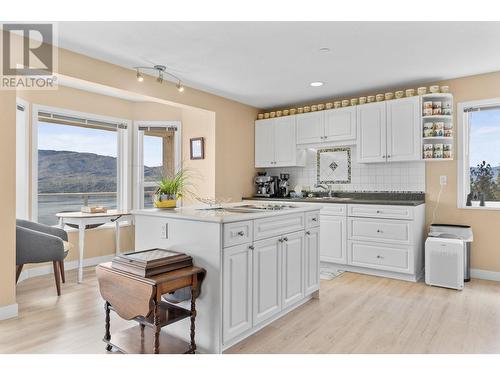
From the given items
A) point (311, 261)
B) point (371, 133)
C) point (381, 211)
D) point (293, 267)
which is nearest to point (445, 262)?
point (381, 211)

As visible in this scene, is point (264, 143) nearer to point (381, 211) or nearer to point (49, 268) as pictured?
point (381, 211)

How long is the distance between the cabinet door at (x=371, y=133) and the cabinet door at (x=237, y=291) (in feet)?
8.82

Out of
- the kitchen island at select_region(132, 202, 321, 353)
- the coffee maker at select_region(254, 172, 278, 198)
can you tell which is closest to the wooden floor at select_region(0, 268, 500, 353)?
the kitchen island at select_region(132, 202, 321, 353)

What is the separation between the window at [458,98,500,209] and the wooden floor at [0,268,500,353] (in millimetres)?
1016

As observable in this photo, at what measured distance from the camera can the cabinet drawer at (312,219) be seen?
119 inches

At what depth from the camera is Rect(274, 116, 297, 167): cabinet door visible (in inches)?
201

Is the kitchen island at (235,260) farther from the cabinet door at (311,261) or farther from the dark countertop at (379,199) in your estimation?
the dark countertop at (379,199)

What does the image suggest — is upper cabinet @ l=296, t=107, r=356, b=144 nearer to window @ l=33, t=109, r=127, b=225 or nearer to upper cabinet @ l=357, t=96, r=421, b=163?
upper cabinet @ l=357, t=96, r=421, b=163

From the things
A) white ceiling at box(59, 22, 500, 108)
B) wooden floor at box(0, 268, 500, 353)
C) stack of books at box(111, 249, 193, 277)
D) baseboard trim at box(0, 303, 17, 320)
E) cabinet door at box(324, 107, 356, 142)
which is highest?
white ceiling at box(59, 22, 500, 108)

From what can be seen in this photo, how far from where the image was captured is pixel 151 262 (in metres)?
2.00

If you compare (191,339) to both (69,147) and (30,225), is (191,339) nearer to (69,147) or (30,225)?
(30,225)

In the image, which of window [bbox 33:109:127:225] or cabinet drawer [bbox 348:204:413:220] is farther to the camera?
window [bbox 33:109:127:225]

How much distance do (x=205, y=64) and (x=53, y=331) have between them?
2845 millimetres

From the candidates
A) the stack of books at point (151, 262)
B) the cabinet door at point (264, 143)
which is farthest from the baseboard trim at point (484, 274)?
the stack of books at point (151, 262)
